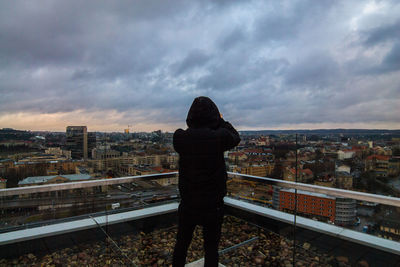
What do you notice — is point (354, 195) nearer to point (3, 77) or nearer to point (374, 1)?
point (374, 1)

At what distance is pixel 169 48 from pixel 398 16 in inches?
265

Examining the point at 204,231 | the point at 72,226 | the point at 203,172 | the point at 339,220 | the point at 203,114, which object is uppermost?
the point at 203,114

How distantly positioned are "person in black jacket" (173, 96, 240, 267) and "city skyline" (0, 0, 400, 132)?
42.9 inches

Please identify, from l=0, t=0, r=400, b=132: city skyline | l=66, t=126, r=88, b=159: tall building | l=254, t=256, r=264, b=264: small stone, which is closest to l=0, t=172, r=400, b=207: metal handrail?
→ l=254, t=256, r=264, b=264: small stone

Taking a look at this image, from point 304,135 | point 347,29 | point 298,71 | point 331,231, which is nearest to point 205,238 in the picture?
point 331,231

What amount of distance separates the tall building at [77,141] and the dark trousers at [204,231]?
11.2 feet

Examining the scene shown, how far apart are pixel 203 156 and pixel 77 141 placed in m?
4.28

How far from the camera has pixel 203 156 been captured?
48.4 inches

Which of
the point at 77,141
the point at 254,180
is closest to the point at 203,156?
the point at 254,180

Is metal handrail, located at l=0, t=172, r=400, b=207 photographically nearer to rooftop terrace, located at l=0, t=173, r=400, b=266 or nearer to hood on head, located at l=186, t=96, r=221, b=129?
rooftop terrace, located at l=0, t=173, r=400, b=266

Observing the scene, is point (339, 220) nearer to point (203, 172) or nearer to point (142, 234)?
point (203, 172)

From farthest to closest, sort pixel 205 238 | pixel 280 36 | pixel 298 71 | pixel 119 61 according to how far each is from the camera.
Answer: pixel 298 71 → pixel 119 61 → pixel 280 36 → pixel 205 238

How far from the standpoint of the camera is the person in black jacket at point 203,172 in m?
1.23

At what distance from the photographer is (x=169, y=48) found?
27.2ft
